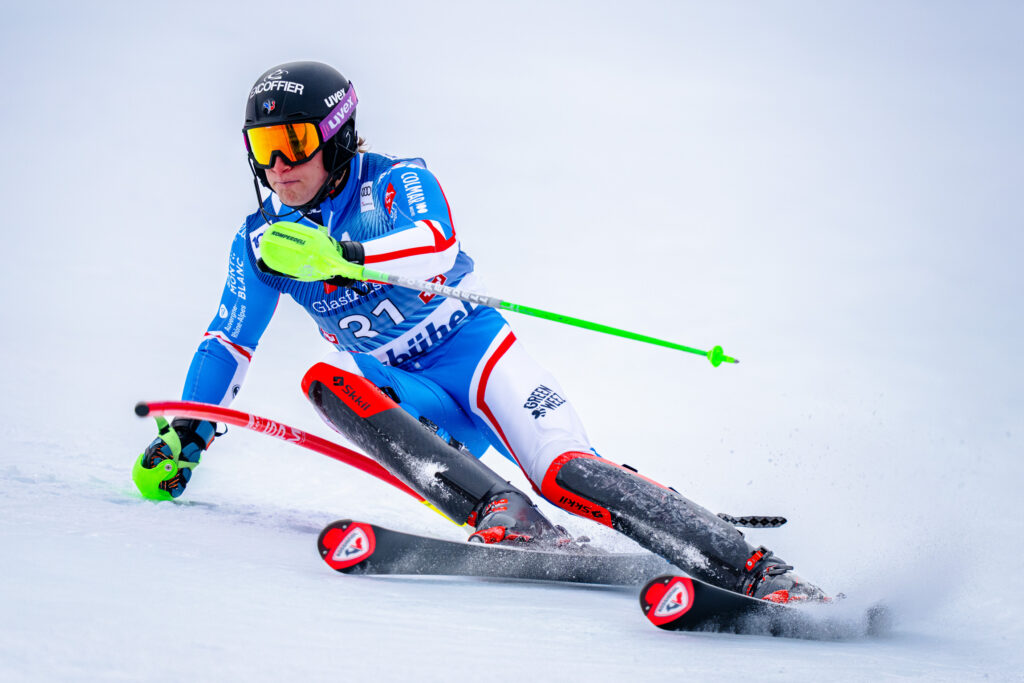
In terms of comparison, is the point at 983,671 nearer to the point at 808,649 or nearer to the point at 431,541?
the point at 808,649

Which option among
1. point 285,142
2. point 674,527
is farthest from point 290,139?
point 674,527

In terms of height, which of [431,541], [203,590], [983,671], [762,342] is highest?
[762,342]

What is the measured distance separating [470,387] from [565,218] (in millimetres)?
6705

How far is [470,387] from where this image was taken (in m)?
3.12

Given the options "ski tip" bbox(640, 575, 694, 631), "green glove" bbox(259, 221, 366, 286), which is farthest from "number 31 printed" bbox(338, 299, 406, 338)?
"ski tip" bbox(640, 575, 694, 631)

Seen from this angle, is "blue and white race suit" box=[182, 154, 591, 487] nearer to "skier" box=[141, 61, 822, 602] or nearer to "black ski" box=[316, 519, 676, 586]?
"skier" box=[141, 61, 822, 602]

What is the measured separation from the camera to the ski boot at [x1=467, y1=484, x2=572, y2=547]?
2.50m

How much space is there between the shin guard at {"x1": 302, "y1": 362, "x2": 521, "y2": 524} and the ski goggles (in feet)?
2.38

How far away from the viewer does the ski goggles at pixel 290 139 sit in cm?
291

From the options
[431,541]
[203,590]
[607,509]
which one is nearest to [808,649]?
[607,509]

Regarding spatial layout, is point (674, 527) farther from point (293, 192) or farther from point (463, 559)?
point (293, 192)

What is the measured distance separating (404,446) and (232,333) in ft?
3.44

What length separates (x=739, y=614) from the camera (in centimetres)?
204

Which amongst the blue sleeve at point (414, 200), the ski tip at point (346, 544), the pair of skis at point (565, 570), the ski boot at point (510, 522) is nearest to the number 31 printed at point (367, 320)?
the blue sleeve at point (414, 200)
